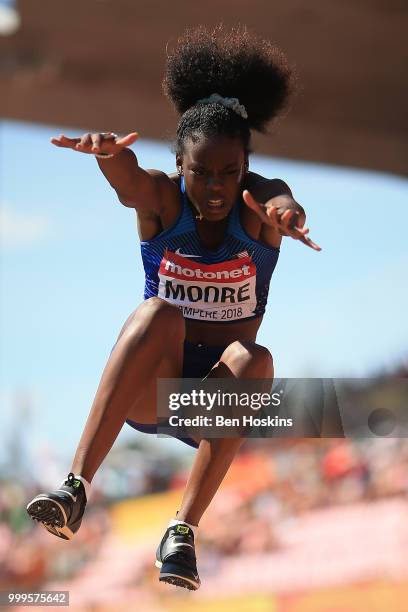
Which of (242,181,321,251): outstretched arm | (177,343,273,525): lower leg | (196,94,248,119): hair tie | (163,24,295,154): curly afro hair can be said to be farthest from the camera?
(163,24,295,154): curly afro hair

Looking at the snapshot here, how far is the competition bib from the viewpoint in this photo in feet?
14.3

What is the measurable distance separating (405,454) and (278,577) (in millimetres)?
1835

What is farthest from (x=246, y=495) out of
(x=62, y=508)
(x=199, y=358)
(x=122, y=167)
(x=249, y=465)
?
(x=122, y=167)

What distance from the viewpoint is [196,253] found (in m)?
4.34

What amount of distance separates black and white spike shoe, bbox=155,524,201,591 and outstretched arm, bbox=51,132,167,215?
4.19 feet

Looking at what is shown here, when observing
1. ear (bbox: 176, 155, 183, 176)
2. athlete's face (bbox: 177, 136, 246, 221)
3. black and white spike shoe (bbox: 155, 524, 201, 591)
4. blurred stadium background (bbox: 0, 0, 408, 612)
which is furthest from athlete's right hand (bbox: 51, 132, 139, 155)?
blurred stadium background (bbox: 0, 0, 408, 612)

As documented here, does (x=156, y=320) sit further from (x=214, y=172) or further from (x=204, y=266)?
(x=214, y=172)

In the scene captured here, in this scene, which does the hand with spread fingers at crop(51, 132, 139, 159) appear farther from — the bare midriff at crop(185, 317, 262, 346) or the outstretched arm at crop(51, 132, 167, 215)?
the bare midriff at crop(185, 317, 262, 346)

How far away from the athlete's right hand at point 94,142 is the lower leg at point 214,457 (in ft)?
Answer: 3.17

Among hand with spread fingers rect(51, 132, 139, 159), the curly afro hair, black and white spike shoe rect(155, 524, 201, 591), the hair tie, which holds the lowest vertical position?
black and white spike shoe rect(155, 524, 201, 591)

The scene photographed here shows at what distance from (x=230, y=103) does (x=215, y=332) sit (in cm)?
96

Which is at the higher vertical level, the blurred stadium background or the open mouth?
the blurred stadium background

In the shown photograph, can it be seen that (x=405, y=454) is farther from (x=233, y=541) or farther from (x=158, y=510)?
(x=158, y=510)

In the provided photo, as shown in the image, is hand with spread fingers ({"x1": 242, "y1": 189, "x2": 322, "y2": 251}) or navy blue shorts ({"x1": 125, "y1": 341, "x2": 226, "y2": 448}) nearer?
hand with spread fingers ({"x1": 242, "y1": 189, "x2": 322, "y2": 251})
